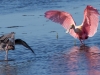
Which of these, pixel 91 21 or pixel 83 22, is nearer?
pixel 91 21

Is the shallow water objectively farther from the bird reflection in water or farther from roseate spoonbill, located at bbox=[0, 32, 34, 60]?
roseate spoonbill, located at bbox=[0, 32, 34, 60]

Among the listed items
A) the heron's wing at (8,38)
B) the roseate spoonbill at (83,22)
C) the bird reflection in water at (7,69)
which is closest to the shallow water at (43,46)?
the bird reflection in water at (7,69)

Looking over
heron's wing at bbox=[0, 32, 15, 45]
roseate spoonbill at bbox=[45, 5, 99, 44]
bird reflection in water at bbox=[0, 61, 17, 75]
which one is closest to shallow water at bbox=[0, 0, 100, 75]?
bird reflection in water at bbox=[0, 61, 17, 75]

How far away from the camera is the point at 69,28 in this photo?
45.9ft

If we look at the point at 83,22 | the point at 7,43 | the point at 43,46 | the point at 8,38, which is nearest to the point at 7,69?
the point at 8,38

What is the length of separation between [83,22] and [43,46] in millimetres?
2257

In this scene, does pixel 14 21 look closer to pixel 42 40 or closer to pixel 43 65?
pixel 42 40

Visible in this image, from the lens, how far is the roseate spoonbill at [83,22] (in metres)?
13.9

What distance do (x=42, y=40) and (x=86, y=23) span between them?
1.77 metres

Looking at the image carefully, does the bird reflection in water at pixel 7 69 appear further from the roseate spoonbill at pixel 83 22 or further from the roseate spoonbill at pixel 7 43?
the roseate spoonbill at pixel 83 22

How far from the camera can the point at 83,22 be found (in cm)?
1429

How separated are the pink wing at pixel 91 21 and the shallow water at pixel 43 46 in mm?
206

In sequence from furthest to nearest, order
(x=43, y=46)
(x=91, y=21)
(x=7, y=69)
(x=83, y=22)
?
(x=83, y=22) → (x=91, y=21) → (x=43, y=46) → (x=7, y=69)

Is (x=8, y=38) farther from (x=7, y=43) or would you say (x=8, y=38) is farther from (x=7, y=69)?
(x=7, y=69)
